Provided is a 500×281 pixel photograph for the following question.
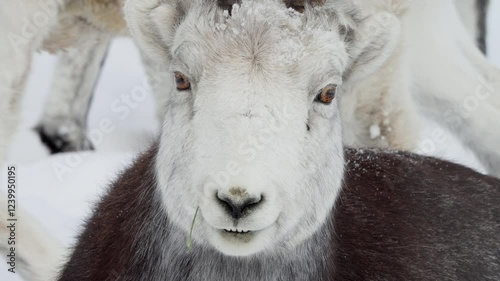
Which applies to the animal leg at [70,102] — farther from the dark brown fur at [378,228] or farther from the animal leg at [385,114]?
the dark brown fur at [378,228]

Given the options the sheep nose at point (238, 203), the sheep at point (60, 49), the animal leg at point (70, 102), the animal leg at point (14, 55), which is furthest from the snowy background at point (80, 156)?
the sheep nose at point (238, 203)

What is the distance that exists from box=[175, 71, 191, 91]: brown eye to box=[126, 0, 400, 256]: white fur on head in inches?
0.9

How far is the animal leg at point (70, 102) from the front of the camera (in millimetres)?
9008

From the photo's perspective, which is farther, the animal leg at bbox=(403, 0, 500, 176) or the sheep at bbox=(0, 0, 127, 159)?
the animal leg at bbox=(403, 0, 500, 176)

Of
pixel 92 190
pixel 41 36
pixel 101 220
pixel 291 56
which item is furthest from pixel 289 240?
pixel 92 190

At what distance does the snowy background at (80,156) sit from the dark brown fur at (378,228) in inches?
35.4

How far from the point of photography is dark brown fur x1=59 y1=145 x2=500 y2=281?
463cm

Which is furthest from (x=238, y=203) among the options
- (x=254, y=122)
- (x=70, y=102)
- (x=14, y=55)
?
(x=70, y=102)

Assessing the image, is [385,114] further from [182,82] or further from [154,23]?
[182,82]

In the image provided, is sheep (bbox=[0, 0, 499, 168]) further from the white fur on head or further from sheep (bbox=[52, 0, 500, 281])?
the white fur on head

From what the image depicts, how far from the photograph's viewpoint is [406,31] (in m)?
7.48

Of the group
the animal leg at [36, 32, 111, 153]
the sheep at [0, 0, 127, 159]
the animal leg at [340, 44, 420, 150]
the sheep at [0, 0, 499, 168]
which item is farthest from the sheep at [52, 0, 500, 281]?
the animal leg at [36, 32, 111, 153]

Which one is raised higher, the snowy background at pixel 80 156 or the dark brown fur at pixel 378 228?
the dark brown fur at pixel 378 228

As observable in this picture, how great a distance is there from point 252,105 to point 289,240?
64 centimetres
